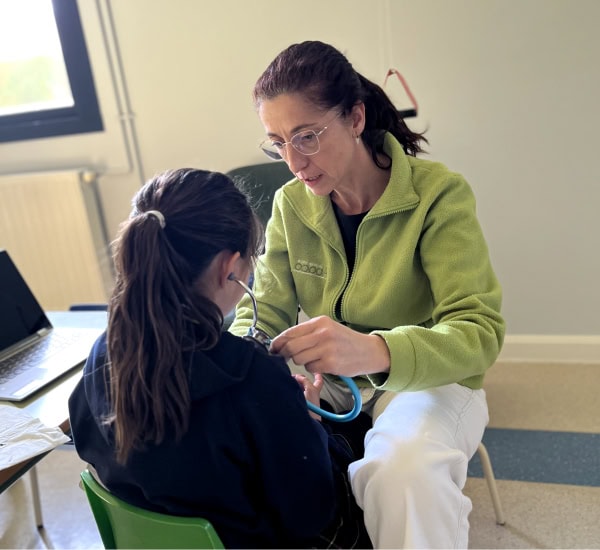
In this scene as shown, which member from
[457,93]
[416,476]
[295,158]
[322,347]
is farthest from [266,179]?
[416,476]

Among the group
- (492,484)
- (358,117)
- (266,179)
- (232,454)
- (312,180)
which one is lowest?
(492,484)

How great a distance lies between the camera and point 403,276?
1.16 m

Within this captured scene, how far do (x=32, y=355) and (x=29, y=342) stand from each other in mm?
78

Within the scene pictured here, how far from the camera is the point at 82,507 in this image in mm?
1775

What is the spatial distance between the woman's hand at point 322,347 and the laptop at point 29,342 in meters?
0.54

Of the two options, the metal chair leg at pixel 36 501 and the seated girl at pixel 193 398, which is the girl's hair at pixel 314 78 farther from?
the metal chair leg at pixel 36 501

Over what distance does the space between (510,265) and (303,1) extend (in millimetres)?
1167

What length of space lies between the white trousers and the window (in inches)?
74.5

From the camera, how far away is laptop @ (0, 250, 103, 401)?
117 centimetres

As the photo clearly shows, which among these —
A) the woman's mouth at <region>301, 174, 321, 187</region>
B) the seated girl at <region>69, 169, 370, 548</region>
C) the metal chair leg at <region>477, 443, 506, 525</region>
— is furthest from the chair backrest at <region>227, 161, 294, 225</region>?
the seated girl at <region>69, 169, 370, 548</region>

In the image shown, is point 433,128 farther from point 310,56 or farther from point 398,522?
point 398,522

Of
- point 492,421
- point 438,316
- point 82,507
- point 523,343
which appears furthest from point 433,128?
point 82,507

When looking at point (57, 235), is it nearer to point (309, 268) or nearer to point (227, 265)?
point (309, 268)

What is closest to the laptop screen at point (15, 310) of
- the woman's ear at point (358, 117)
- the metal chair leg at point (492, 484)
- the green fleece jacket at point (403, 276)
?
the green fleece jacket at point (403, 276)
